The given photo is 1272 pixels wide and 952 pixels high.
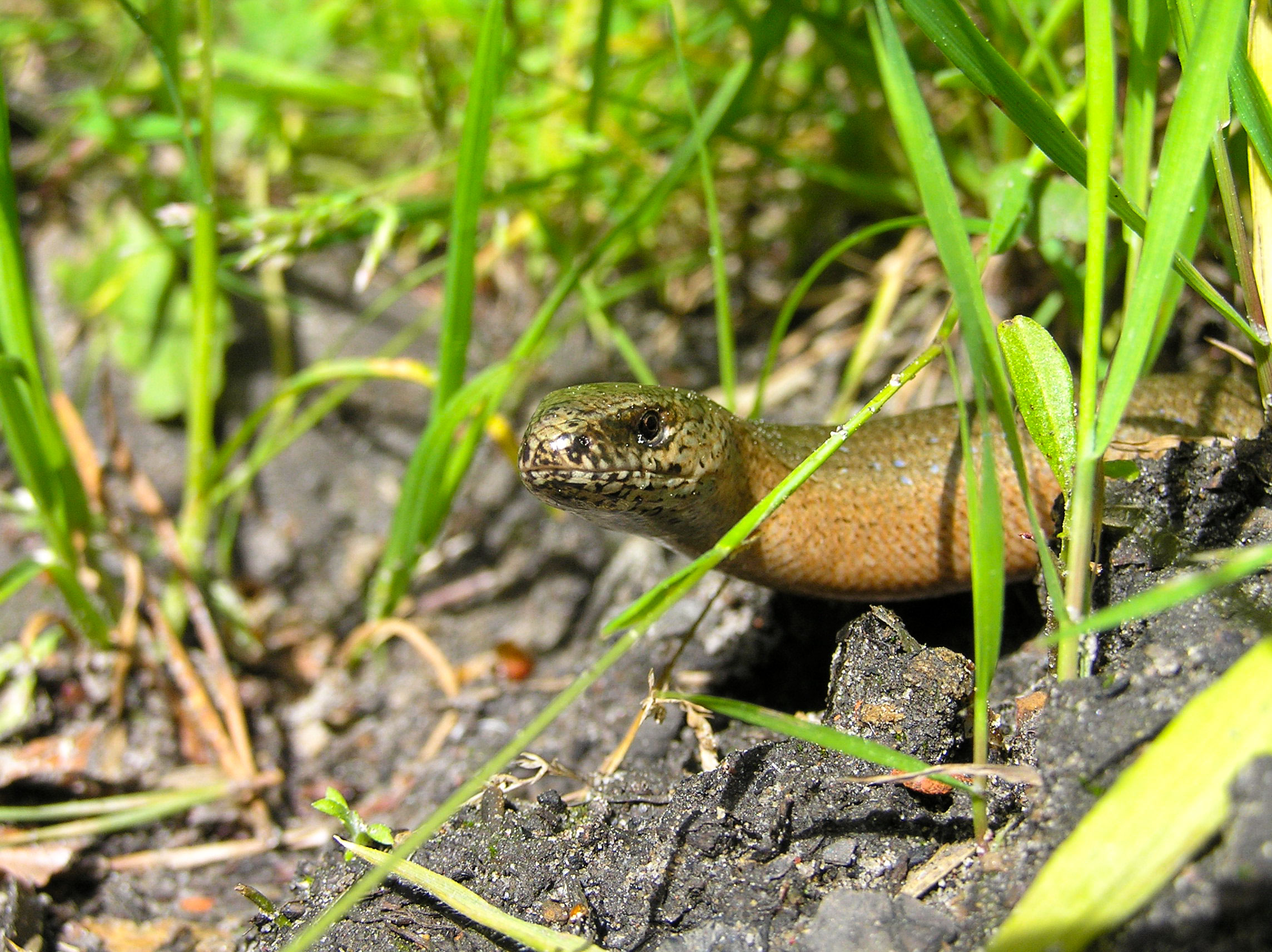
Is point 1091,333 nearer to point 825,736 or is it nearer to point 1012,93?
point 1012,93

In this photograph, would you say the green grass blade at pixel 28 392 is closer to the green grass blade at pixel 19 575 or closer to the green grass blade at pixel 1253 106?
the green grass blade at pixel 19 575

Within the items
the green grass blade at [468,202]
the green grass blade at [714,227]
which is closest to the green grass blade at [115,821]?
the green grass blade at [468,202]

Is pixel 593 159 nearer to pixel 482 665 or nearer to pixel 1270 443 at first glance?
pixel 482 665

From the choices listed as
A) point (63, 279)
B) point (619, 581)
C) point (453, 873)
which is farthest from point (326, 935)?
point (63, 279)

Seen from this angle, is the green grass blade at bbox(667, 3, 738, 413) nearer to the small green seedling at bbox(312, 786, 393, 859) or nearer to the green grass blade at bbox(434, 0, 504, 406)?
the green grass blade at bbox(434, 0, 504, 406)

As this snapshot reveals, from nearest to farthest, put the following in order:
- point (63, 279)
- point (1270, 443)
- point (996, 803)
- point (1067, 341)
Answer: point (996, 803), point (1270, 443), point (1067, 341), point (63, 279)

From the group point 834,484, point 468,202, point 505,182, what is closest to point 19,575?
point 468,202
